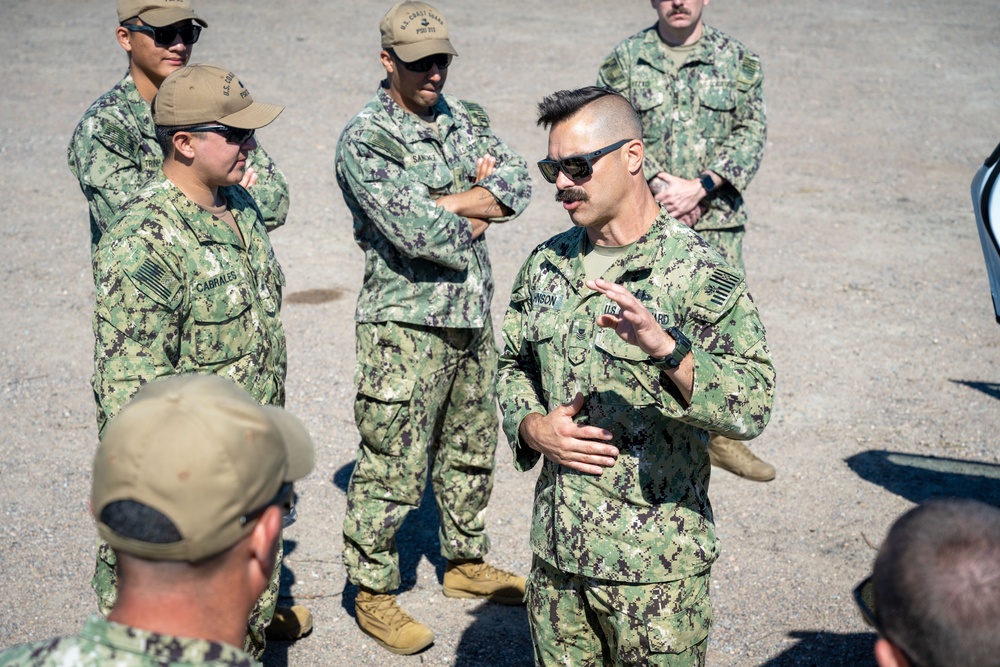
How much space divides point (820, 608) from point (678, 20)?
3185 mm

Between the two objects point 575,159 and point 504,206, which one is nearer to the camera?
point 575,159

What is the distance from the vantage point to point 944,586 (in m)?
1.81

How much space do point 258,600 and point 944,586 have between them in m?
2.60

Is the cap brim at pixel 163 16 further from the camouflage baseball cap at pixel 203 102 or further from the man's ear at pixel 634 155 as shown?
the man's ear at pixel 634 155

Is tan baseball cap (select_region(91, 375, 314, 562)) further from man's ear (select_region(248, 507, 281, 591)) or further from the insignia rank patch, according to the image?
the insignia rank patch

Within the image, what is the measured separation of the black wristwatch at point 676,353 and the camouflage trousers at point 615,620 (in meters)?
0.77

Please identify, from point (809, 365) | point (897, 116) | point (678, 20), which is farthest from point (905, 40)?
point (678, 20)

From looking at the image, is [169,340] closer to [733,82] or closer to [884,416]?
[733,82]

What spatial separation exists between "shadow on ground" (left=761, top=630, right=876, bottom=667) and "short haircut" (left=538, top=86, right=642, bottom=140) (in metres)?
2.46

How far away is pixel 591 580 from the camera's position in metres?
3.29

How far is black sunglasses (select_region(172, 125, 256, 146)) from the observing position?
375cm

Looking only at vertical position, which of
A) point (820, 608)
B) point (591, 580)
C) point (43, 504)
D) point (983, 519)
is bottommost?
point (43, 504)

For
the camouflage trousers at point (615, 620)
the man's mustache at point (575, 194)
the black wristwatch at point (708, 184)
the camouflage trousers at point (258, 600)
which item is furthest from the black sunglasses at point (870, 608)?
the black wristwatch at point (708, 184)

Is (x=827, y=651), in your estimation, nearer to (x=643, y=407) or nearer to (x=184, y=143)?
(x=643, y=407)
